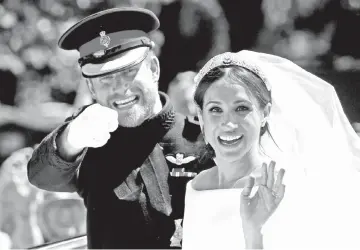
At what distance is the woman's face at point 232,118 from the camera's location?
3.81 ft

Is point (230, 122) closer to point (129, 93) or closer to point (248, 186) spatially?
point (248, 186)

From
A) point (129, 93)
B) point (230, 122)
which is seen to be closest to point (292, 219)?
point (230, 122)

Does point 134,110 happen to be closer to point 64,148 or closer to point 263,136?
point 64,148

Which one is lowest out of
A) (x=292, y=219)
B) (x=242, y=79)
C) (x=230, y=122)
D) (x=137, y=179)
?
(x=292, y=219)

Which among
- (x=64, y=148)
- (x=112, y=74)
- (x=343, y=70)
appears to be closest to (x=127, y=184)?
(x=64, y=148)

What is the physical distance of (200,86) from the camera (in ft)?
3.92

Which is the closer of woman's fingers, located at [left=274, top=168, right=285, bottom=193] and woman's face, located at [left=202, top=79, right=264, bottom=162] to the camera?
woman's fingers, located at [left=274, top=168, right=285, bottom=193]

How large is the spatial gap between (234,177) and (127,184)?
1.15 ft

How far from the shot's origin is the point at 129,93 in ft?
4.39

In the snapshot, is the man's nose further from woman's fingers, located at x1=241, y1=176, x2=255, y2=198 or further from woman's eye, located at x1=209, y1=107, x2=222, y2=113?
woman's fingers, located at x1=241, y1=176, x2=255, y2=198

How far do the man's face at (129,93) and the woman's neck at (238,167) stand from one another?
0.96 ft

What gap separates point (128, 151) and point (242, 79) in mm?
455

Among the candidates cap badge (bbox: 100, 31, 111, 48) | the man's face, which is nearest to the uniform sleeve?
the man's face

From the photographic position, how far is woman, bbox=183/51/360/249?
1157 millimetres
